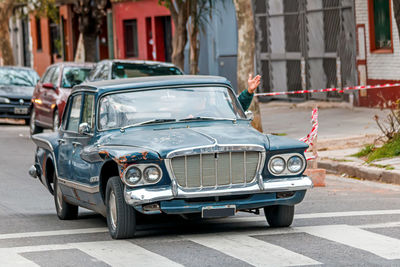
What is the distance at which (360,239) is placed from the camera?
8.91 m

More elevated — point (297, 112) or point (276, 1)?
point (276, 1)

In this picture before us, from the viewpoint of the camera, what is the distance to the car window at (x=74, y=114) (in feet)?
36.2

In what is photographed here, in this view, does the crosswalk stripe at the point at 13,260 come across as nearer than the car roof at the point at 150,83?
Yes

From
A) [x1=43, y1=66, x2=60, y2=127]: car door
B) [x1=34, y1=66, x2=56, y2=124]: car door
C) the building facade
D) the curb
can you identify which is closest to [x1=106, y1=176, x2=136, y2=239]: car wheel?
the curb

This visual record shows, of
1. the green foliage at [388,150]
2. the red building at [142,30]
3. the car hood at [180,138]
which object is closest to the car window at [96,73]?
the green foliage at [388,150]

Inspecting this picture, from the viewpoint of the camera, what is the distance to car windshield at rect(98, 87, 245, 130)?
1005 cm

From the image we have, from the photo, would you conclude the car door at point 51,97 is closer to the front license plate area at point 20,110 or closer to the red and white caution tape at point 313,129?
the front license plate area at point 20,110

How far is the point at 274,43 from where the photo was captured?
1172 inches

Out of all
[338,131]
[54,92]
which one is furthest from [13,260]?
[54,92]

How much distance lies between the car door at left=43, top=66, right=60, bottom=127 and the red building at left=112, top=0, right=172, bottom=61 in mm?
13613

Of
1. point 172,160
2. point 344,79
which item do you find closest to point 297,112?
point 344,79

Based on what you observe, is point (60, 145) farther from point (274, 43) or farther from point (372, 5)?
point (274, 43)

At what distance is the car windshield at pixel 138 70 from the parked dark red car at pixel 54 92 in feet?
6.50

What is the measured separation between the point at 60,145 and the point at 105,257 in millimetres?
2947
